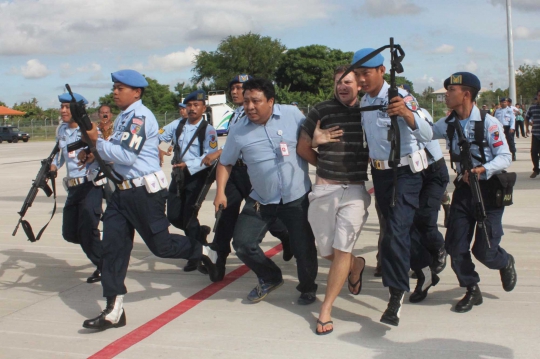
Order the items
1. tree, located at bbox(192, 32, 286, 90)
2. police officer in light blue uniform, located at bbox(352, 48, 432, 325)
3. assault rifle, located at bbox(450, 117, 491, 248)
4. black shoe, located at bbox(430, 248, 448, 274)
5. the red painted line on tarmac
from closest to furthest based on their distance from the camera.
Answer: the red painted line on tarmac, police officer in light blue uniform, located at bbox(352, 48, 432, 325), assault rifle, located at bbox(450, 117, 491, 248), black shoe, located at bbox(430, 248, 448, 274), tree, located at bbox(192, 32, 286, 90)

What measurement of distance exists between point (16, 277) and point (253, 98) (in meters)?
3.22

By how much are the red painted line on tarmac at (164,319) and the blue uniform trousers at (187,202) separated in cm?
61

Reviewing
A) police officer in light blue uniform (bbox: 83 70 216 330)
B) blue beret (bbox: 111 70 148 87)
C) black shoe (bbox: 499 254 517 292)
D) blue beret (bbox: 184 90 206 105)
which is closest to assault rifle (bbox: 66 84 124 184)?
police officer in light blue uniform (bbox: 83 70 216 330)

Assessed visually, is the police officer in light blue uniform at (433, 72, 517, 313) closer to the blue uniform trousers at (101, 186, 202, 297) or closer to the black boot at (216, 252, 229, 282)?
the black boot at (216, 252, 229, 282)

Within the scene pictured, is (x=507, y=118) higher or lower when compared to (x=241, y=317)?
higher

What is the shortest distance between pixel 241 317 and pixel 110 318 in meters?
0.95

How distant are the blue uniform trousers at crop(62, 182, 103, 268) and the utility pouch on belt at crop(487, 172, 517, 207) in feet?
11.2

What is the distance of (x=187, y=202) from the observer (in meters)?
6.45

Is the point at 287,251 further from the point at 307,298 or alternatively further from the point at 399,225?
the point at 399,225

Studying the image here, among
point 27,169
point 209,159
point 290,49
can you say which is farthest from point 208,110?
point 290,49

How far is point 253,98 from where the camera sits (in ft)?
16.1

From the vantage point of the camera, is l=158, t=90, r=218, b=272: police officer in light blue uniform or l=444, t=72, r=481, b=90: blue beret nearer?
l=444, t=72, r=481, b=90: blue beret

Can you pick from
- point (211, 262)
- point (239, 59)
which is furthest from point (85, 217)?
point (239, 59)

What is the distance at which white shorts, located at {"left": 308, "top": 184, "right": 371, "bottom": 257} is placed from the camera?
446 centimetres
